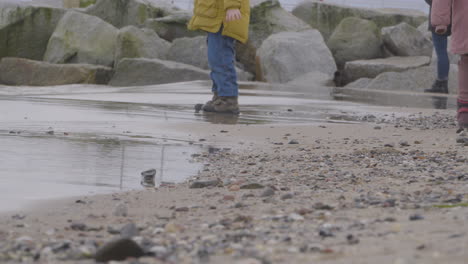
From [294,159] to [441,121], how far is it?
361 centimetres

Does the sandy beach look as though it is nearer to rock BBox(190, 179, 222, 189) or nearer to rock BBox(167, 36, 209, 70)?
rock BBox(190, 179, 222, 189)

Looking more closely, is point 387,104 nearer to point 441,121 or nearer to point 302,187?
point 441,121

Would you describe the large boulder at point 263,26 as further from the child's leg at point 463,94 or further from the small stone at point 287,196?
the small stone at point 287,196

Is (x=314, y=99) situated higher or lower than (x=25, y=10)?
lower

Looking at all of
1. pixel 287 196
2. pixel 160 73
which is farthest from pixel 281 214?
pixel 160 73

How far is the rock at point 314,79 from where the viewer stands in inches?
655

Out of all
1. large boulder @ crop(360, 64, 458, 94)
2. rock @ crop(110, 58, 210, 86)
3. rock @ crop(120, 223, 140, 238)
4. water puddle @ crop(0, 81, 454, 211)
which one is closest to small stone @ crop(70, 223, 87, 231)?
rock @ crop(120, 223, 140, 238)

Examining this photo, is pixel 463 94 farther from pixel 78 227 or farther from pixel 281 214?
pixel 78 227

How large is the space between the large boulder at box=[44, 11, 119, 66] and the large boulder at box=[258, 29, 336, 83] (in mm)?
3609

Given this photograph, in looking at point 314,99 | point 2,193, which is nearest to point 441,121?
point 314,99

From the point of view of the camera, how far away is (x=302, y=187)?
369cm

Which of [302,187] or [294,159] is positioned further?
[294,159]

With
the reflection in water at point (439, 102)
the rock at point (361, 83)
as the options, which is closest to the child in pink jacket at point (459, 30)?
the reflection in water at point (439, 102)

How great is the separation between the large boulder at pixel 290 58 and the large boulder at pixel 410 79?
6.83 feet
